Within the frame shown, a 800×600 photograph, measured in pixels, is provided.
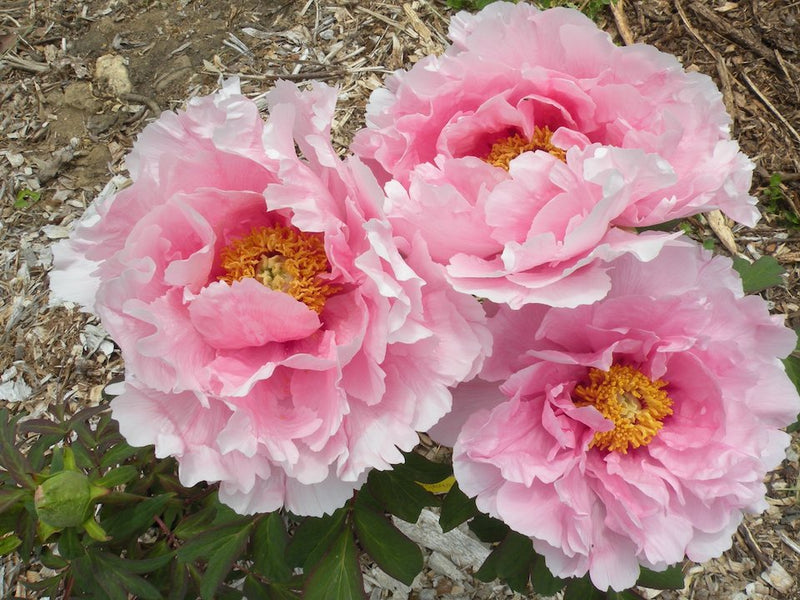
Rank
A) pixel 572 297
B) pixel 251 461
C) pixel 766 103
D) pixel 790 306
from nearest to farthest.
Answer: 1. pixel 572 297
2. pixel 251 461
3. pixel 790 306
4. pixel 766 103

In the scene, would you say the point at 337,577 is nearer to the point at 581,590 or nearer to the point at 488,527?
the point at 488,527

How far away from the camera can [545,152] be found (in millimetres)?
1094

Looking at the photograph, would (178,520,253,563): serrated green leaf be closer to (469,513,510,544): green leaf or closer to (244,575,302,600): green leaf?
(244,575,302,600): green leaf

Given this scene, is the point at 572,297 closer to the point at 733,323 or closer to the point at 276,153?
the point at 733,323

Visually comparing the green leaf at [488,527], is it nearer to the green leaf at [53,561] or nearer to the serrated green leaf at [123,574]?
the serrated green leaf at [123,574]

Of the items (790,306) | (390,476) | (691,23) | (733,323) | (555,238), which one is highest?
(555,238)

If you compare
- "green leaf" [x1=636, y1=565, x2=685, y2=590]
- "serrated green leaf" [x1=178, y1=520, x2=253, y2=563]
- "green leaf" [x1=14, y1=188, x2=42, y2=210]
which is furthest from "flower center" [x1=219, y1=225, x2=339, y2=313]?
"green leaf" [x1=14, y1=188, x2=42, y2=210]

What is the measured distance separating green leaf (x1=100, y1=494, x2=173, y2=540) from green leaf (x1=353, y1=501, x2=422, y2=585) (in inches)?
15.7

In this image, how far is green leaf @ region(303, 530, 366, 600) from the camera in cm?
141

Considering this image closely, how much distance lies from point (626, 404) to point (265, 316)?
0.58m

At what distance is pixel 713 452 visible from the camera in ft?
3.46

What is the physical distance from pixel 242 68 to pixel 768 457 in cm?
235

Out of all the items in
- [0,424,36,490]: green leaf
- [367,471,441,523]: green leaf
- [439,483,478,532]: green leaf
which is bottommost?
[367,471,441,523]: green leaf

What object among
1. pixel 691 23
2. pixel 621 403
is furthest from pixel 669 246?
pixel 691 23
